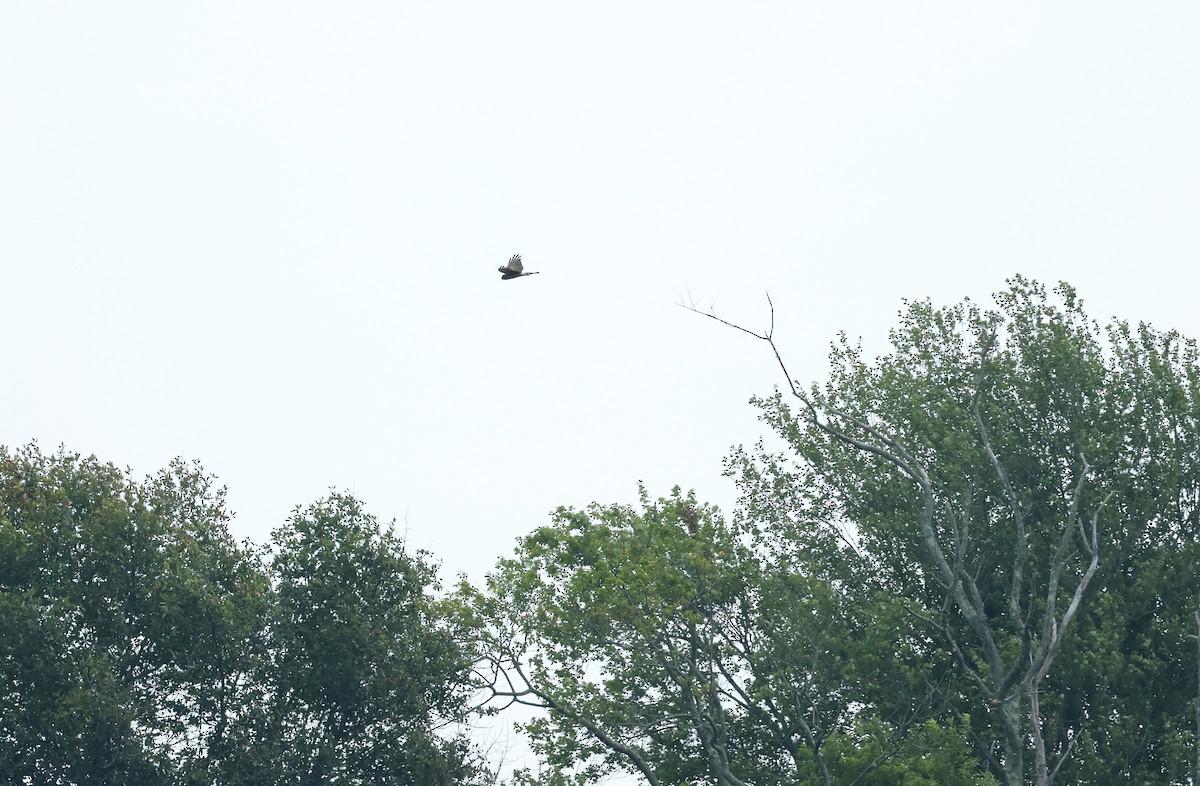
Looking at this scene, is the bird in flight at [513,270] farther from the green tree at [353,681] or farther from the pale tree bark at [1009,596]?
the green tree at [353,681]

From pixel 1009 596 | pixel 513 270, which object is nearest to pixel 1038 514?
pixel 1009 596

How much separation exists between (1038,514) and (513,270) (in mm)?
19303

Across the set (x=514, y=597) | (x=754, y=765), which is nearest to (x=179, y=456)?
(x=514, y=597)

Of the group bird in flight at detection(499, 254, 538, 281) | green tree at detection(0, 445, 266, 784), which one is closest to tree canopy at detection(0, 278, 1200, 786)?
green tree at detection(0, 445, 266, 784)

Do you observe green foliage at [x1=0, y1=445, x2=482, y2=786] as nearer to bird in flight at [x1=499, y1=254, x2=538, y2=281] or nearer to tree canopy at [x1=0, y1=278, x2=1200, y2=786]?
tree canopy at [x1=0, y1=278, x2=1200, y2=786]

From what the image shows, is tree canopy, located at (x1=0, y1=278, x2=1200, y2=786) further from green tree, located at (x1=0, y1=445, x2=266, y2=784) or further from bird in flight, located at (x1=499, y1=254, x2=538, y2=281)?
bird in flight, located at (x1=499, y1=254, x2=538, y2=281)

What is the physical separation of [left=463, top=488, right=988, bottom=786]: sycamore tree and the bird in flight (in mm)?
10880

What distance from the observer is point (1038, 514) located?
40.3 metres

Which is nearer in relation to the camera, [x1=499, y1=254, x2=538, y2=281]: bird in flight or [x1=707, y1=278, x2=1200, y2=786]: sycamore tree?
[x1=499, y1=254, x2=538, y2=281]: bird in flight

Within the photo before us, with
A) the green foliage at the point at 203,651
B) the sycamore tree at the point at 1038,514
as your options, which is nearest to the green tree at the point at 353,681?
the green foliage at the point at 203,651

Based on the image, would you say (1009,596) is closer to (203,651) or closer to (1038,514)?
(1038,514)

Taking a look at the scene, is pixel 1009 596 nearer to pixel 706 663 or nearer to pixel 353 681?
pixel 706 663

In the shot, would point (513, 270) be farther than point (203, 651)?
No

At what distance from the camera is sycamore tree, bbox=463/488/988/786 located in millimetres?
36094
